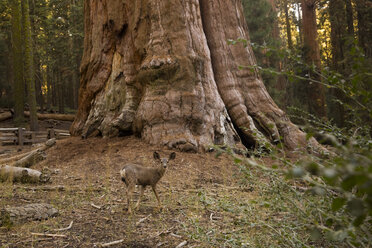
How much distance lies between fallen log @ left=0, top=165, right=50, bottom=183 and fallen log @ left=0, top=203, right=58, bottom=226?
2.27 metres

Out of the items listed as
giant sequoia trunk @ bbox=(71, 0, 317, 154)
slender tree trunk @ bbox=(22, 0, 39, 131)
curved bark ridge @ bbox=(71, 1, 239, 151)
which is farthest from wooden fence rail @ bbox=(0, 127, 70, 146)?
curved bark ridge @ bbox=(71, 1, 239, 151)

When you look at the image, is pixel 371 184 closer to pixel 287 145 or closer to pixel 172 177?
pixel 172 177

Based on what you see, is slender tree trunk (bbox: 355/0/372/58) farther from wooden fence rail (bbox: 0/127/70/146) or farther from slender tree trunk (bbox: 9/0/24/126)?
slender tree trunk (bbox: 9/0/24/126)

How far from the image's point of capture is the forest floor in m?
3.31

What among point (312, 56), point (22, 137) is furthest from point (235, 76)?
point (22, 137)

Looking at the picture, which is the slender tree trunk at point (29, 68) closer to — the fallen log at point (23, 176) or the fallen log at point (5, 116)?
the fallen log at point (5, 116)

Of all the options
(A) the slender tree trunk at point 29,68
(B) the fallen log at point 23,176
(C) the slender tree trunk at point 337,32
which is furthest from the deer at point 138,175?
(A) the slender tree trunk at point 29,68

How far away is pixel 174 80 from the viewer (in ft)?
32.4

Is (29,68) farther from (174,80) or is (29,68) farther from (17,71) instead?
(174,80)

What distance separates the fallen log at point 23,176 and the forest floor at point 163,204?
8.9 inches

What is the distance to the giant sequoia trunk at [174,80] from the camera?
31.3 ft

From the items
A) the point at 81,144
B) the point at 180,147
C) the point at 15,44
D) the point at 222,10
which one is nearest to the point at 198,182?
the point at 180,147

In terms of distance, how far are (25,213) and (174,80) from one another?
5.84 meters

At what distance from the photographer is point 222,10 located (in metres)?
11.5
